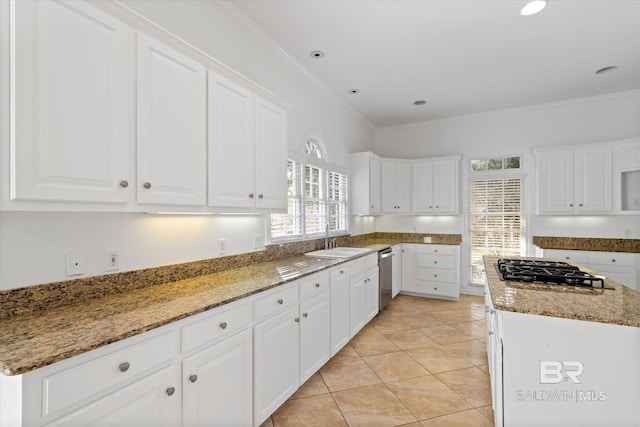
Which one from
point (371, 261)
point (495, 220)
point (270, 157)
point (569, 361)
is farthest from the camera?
point (495, 220)

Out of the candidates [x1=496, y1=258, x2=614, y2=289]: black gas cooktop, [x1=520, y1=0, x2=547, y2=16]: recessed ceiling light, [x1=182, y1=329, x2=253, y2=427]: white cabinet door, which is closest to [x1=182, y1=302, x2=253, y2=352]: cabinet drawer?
[x1=182, y1=329, x2=253, y2=427]: white cabinet door

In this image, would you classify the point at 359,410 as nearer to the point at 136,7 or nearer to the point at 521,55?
the point at 136,7

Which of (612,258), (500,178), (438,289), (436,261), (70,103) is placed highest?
(500,178)

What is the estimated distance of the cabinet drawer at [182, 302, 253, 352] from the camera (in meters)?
1.47

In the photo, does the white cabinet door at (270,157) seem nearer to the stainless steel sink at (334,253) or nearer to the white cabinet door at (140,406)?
the stainless steel sink at (334,253)

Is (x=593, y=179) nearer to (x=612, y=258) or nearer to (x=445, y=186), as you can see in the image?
(x=612, y=258)

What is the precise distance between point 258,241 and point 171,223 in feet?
3.05

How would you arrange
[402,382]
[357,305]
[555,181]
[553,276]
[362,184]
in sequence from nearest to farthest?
1. [553,276]
2. [402,382]
3. [357,305]
4. [555,181]
5. [362,184]

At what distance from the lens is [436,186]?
534 cm

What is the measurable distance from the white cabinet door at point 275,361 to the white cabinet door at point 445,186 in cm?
381

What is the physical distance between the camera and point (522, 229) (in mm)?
5047

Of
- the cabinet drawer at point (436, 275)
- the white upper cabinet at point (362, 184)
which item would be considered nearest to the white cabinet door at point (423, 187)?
the white upper cabinet at point (362, 184)

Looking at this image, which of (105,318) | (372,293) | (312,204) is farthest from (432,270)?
(105,318)

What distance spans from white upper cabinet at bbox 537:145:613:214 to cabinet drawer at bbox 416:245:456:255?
1.36 m
